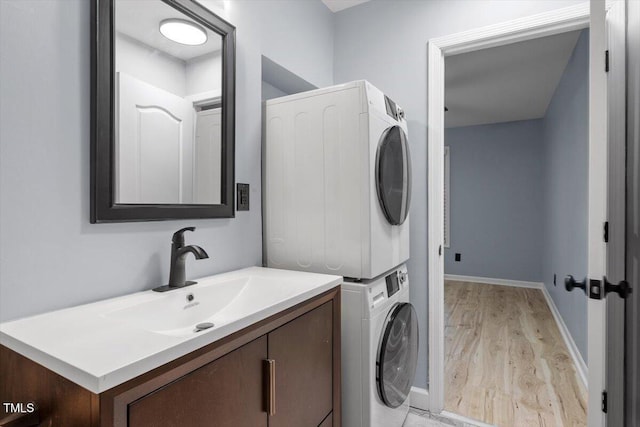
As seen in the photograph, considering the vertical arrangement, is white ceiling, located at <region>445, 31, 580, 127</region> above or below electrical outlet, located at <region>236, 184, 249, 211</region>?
above

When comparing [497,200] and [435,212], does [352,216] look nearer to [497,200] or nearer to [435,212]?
[435,212]

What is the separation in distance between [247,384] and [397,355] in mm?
1010

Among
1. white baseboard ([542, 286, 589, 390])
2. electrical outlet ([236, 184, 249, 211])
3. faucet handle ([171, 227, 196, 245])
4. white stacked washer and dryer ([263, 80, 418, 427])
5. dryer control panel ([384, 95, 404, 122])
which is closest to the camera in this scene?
faucet handle ([171, 227, 196, 245])

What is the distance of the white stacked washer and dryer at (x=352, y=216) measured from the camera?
1.50m

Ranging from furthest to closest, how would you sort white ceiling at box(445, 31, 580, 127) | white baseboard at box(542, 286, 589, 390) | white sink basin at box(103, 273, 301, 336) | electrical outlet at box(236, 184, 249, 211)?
white ceiling at box(445, 31, 580, 127)
white baseboard at box(542, 286, 589, 390)
electrical outlet at box(236, 184, 249, 211)
white sink basin at box(103, 273, 301, 336)

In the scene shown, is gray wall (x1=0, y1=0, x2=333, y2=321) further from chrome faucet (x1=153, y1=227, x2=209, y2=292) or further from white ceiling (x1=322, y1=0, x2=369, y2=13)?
white ceiling (x1=322, y1=0, x2=369, y2=13)

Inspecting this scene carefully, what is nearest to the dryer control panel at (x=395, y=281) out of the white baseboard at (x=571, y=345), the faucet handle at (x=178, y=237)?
the faucet handle at (x=178, y=237)

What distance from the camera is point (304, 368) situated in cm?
112

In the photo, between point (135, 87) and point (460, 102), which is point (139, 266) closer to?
point (135, 87)

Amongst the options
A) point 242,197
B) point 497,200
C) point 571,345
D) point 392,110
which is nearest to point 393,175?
point 392,110

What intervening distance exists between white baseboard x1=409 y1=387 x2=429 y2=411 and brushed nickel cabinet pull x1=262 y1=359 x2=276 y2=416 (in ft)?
4.80

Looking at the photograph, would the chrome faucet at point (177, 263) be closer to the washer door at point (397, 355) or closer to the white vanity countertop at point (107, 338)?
the white vanity countertop at point (107, 338)

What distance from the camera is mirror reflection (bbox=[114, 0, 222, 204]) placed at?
1.13 m

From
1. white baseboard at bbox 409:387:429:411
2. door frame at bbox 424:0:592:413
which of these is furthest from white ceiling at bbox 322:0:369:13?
white baseboard at bbox 409:387:429:411
